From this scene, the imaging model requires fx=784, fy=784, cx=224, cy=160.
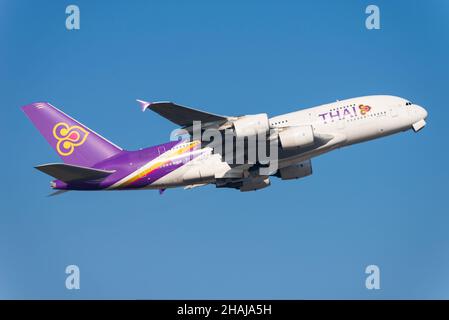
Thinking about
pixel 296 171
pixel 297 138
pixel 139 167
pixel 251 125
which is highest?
pixel 251 125

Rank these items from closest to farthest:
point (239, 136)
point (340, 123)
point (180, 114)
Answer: point (180, 114)
point (239, 136)
point (340, 123)

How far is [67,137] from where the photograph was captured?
164ft

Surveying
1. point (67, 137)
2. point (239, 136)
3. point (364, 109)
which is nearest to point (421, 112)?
point (364, 109)

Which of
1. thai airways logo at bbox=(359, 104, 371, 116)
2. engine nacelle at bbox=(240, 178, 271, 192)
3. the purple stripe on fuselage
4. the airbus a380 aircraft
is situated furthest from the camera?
engine nacelle at bbox=(240, 178, 271, 192)

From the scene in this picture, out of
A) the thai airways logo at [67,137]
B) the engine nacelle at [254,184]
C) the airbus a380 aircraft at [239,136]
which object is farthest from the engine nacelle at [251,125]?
the thai airways logo at [67,137]

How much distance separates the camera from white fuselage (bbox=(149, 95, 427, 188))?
46.6 meters

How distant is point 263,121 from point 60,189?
12788mm

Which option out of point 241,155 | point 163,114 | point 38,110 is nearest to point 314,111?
point 241,155

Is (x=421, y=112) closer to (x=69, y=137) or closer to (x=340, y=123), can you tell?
(x=340, y=123)

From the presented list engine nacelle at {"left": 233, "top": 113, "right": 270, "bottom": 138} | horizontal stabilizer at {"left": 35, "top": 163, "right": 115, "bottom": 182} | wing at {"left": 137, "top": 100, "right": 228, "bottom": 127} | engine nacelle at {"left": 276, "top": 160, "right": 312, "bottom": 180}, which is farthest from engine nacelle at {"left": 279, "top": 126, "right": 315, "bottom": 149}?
horizontal stabilizer at {"left": 35, "top": 163, "right": 115, "bottom": 182}

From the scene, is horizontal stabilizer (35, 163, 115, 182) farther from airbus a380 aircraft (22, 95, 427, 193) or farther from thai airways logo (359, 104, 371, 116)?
thai airways logo (359, 104, 371, 116)

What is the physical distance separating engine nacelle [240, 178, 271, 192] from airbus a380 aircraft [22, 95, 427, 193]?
1.93 ft

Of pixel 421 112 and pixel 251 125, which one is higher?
pixel 421 112

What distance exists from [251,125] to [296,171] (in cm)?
680
